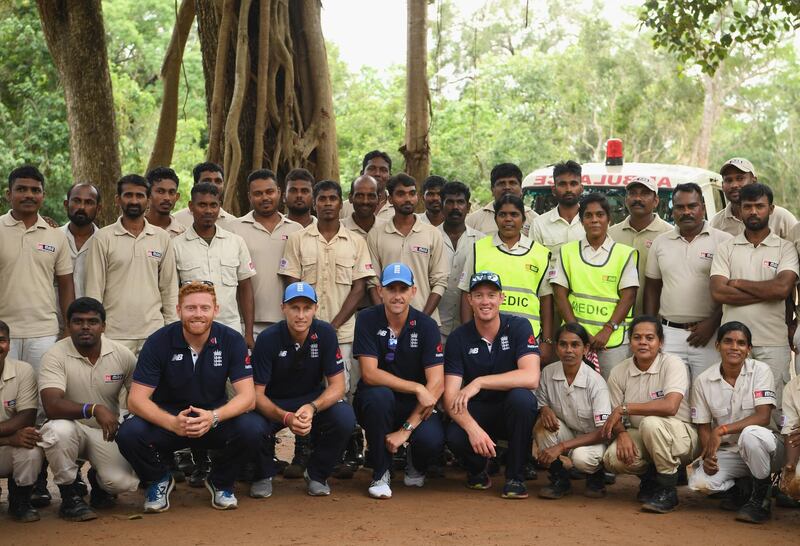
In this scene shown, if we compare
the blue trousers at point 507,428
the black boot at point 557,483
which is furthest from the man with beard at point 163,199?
the black boot at point 557,483

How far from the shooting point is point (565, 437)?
20.4ft

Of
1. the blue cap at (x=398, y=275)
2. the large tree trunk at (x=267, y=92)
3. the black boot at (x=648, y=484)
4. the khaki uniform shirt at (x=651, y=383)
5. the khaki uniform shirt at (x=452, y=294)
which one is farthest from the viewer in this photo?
the large tree trunk at (x=267, y=92)

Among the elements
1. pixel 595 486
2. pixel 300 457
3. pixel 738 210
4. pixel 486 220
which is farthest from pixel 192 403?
pixel 738 210

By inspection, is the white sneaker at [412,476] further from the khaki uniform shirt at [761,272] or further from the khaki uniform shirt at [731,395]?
the khaki uniform shirt at [761,272]

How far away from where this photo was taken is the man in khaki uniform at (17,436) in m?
5.42

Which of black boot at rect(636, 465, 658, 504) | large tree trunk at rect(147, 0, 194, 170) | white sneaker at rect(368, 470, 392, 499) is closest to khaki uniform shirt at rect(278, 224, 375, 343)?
white sneaker at rect(368, 470, 392, 499)

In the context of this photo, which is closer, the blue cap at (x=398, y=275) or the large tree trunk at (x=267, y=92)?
Result: the blue cap at (x=398, y=275)

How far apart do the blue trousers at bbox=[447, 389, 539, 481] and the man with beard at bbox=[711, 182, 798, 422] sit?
1.38 m

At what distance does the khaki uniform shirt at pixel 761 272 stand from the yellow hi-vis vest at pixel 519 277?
3.68 feet

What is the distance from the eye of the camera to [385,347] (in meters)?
6.27

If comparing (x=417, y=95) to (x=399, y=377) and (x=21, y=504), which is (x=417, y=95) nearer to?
(x=399, y=377)

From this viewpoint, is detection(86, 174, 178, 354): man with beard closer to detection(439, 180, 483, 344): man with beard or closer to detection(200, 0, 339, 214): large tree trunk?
detection(439, 180, 483, 344): man with beard

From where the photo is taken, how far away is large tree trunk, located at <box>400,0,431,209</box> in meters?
8.79

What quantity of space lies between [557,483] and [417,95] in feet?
13.2
